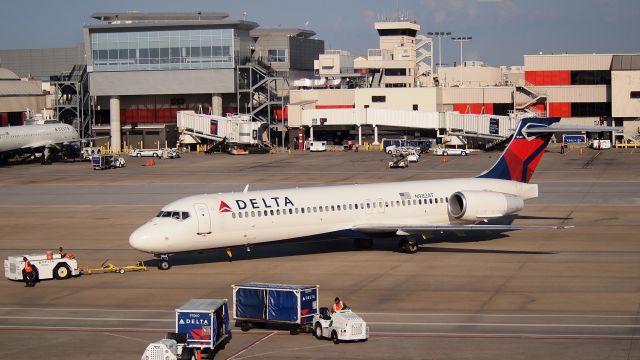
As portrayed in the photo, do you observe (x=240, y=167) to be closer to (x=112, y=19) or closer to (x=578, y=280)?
(x=112, y=19)

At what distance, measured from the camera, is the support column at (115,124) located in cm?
13512

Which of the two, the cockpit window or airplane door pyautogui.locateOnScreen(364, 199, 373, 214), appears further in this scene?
airplane door pyautogui.locateOnScreen(364, 199, 373, 214)

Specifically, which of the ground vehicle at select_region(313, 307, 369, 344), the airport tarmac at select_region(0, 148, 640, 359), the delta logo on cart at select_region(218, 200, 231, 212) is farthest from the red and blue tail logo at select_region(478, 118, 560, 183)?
the ground vehicle at select_region(313, 307, 369, 344)

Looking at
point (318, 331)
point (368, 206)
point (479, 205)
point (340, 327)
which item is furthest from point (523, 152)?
point (340, 327)

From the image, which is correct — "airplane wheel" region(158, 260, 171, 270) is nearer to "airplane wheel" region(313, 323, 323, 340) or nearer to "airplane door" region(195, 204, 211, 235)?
"airplane door" region(195, 204, 211, 235)

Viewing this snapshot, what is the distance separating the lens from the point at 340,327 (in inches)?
1133

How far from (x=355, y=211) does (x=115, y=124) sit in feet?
317

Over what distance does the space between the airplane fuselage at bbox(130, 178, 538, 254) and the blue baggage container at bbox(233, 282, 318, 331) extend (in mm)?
10182

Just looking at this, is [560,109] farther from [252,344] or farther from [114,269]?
A: [252,344]

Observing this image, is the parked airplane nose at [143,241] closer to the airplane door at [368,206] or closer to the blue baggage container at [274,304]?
the blue baggage container at [274,304]

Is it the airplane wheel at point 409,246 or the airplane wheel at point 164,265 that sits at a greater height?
the airplane wheel at point 409,246

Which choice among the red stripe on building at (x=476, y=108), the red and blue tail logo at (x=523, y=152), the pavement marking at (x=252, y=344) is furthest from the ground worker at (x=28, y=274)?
the red stripe on building at (x=476, y=108)

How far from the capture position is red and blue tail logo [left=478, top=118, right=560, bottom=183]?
50406 mm

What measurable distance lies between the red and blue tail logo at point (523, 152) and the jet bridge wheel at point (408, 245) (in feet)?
24.8
